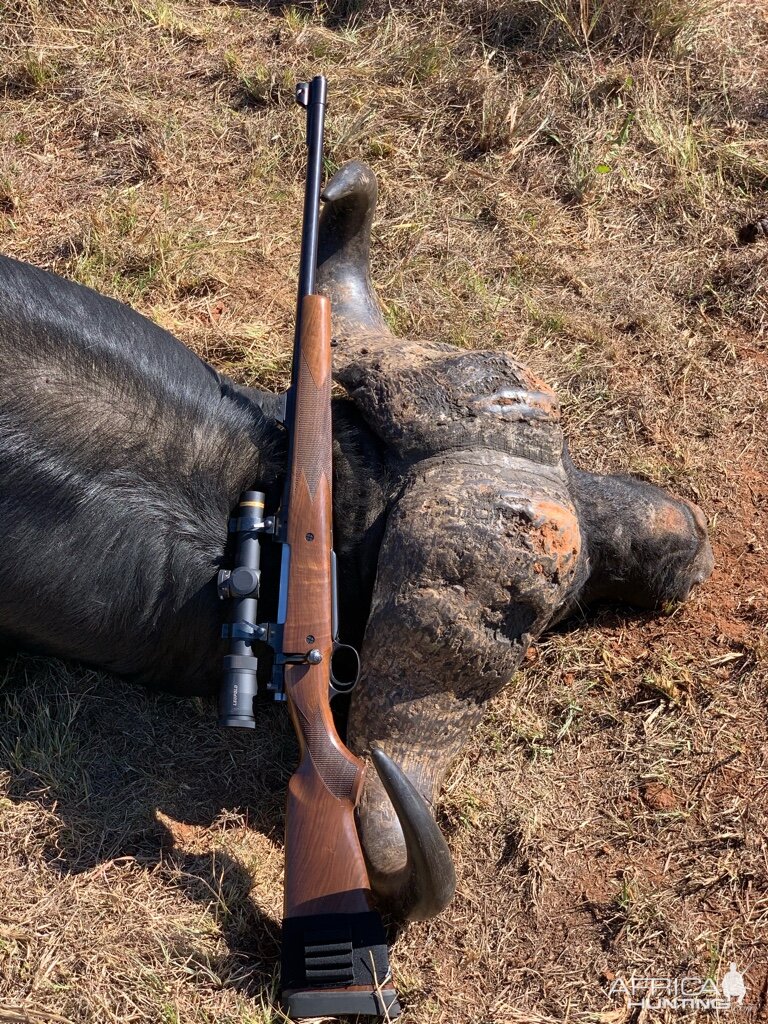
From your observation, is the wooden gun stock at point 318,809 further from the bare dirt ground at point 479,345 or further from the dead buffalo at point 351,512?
the bare dirt ground at point 479,345

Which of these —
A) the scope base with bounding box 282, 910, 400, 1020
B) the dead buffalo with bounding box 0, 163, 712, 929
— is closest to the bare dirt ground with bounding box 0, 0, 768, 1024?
the scope base with bounding box 282, 910, 400, 1020

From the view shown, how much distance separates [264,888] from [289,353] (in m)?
2.55

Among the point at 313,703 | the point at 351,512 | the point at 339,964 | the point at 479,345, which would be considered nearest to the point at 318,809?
the point at 313,703

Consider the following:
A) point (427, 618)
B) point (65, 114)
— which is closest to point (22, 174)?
point (65, 114)

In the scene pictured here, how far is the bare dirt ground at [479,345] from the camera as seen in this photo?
3381mm

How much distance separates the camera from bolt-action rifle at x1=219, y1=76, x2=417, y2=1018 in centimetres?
288

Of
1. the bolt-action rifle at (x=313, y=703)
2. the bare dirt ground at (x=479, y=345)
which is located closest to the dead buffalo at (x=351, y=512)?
the bolt-action rifle at (x=313, y=703)

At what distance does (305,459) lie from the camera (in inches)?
130

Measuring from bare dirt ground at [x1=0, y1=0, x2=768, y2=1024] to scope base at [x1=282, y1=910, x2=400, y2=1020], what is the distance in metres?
0.44

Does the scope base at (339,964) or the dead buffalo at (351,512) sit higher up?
the dead buffalo at (351,512)

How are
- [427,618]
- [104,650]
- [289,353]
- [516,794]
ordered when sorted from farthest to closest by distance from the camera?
1. [289,353]
2. [516,794]
3. [104,650]
4. [427,618]

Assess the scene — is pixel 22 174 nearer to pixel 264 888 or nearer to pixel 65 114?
pixel 65 114

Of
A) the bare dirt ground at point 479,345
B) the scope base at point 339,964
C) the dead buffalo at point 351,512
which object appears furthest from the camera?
the bare dirt ground at point 479,345

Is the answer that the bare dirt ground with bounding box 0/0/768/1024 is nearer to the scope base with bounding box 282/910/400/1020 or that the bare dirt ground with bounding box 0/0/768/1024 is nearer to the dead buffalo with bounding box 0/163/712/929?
the scope base with bounding box 282/910/400/1020
